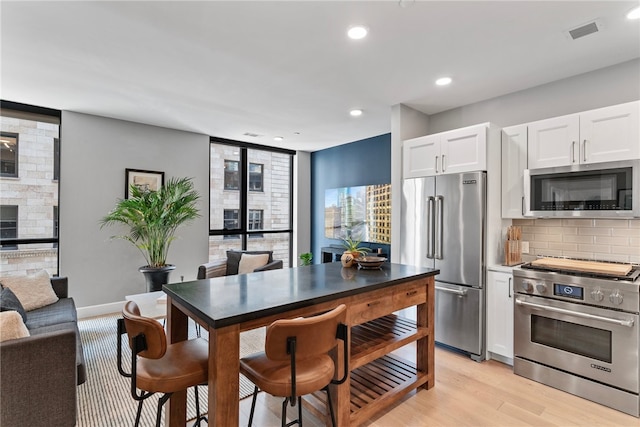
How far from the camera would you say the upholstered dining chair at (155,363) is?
145cm

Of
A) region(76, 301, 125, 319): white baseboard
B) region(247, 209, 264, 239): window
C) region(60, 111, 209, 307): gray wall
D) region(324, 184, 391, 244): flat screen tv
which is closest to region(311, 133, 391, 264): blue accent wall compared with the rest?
region(324, 184, 391, 244): flat screen tv

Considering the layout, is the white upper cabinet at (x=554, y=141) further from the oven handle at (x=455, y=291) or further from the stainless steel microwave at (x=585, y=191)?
the oven handle at (x=455, y=291)

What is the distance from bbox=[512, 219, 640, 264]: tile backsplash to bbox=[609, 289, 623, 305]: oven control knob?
0.67 m

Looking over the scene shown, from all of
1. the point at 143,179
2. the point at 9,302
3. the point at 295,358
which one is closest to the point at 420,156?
the point at 295,358

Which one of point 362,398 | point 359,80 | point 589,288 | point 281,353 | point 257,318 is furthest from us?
point 359,80

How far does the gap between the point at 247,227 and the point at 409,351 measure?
3.83 meters

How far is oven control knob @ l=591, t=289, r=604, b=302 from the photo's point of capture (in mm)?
2449

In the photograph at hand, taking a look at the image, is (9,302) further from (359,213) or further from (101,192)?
(359,213)

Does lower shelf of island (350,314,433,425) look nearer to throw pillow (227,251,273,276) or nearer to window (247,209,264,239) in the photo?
throw pillow (227,251,273,276)

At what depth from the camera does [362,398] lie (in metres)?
2.24

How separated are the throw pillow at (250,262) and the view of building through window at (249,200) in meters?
1.37

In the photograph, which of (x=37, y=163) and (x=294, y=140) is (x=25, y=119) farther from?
(x=294, y=140)

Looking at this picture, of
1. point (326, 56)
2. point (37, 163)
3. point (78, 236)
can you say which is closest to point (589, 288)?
point (326, 56)

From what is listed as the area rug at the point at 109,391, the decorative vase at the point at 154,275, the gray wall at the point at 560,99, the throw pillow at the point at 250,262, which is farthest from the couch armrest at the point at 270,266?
the gray wall at the point at 560,99
